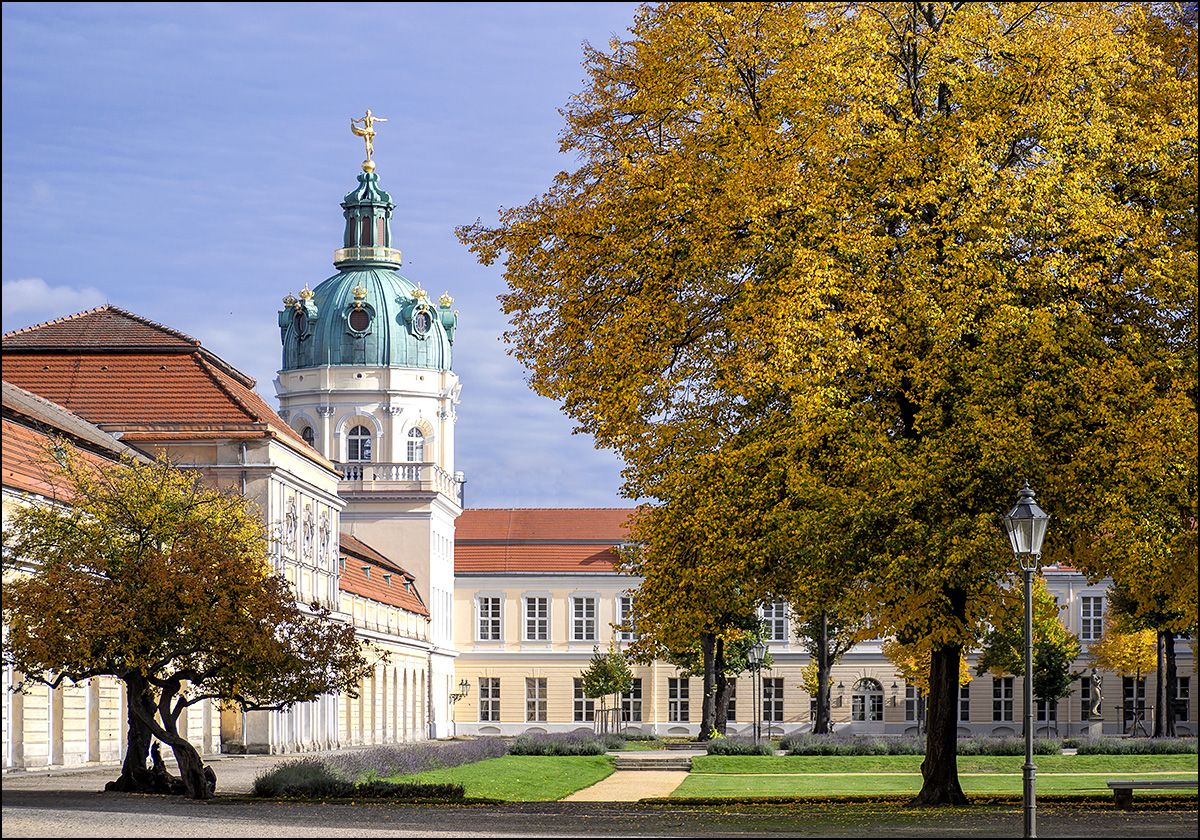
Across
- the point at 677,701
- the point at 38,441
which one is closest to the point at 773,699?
the point at 677,701

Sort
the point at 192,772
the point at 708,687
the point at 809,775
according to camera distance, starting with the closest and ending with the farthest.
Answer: the point at 192,772 < the point at 809,775 < the point at 708,687

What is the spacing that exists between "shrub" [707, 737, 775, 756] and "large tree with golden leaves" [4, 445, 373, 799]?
18742mm

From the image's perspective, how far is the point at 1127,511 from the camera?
53.7 feet

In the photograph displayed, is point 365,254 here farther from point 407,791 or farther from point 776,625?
point 407,791

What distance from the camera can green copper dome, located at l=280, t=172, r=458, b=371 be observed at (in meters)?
76.9

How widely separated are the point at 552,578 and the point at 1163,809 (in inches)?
2360

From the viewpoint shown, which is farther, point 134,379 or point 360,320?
point 360,320

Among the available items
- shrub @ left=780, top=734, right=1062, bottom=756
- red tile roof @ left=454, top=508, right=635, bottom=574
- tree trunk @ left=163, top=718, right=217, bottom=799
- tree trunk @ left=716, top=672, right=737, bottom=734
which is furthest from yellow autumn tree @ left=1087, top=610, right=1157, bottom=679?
tree trunk @ left=163, top=718, right=217, bottom=799

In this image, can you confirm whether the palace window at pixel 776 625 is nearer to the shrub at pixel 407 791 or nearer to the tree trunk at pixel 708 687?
the tree trunk at pixel 708 687

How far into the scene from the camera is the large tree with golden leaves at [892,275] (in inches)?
668

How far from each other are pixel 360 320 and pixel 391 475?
8.43 meters

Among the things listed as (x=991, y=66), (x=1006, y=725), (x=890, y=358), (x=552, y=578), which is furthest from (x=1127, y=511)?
(x=552, y=578)

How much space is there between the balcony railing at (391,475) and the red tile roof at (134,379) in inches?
1357

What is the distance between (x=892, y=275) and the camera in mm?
18219
